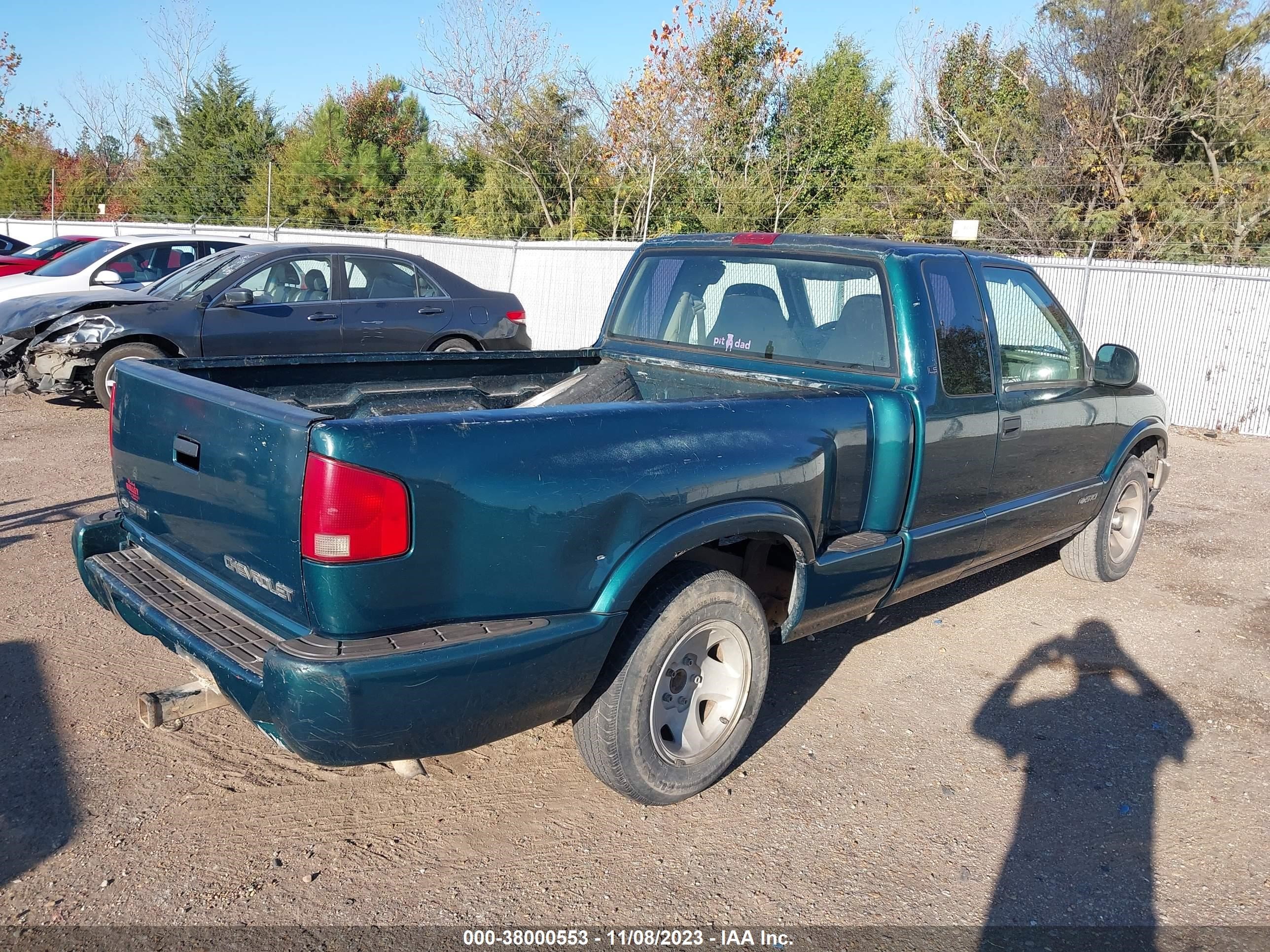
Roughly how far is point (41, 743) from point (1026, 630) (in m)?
4.44

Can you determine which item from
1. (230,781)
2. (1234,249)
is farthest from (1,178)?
(230,781)

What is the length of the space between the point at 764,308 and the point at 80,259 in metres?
10.7

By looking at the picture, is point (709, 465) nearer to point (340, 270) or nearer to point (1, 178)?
point (340, 270)

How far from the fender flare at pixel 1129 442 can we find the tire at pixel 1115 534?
14 cm

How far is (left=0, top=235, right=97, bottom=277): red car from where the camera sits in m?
16.6

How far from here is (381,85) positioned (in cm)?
3788

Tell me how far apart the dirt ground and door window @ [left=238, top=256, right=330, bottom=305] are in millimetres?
4847

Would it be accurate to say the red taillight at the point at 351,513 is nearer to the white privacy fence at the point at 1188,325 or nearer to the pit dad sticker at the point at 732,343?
the pit dad sticker at the point at 732,343

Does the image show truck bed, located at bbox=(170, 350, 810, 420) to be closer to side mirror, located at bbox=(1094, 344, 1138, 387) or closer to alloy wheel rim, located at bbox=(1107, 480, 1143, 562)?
side mirror, located at bbox=(1094, 344, 1138, 387)

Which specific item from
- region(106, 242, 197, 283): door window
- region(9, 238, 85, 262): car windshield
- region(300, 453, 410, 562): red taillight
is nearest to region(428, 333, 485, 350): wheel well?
region(106, 242, 197, 283): door window

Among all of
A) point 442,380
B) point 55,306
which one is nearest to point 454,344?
point 55,306

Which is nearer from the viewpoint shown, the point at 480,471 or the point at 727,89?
the point at 480,471

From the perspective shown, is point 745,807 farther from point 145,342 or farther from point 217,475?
point 145,342

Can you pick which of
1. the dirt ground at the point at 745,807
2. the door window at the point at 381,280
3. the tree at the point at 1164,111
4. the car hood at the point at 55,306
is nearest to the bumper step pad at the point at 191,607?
the dirt ground at the point at 745,807
